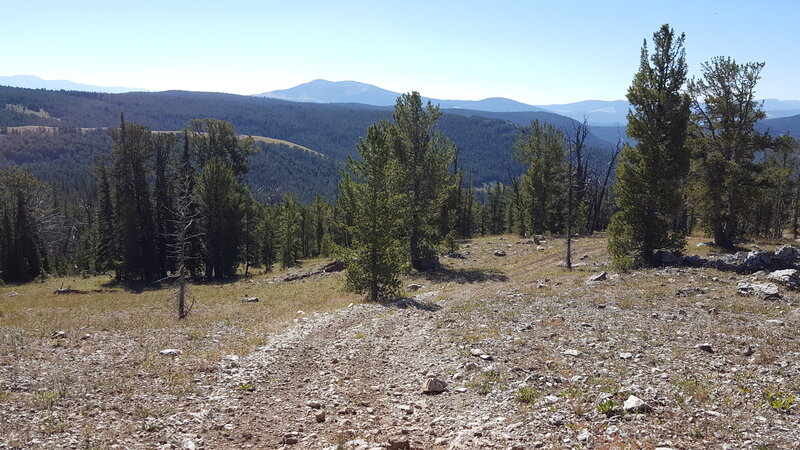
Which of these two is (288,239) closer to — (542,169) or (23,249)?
(23,249)

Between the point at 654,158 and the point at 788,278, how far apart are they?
11798 mm

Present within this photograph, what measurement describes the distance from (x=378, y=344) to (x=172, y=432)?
32.1ft

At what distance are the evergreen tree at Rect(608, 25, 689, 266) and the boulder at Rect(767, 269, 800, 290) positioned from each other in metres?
8.01

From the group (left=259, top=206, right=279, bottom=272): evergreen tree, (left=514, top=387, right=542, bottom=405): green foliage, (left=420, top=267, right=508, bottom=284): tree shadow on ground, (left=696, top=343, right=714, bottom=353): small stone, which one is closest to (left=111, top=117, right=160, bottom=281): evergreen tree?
(left=259, top=206, right=279, bottom=272): evergreen tree

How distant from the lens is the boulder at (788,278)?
24.1m

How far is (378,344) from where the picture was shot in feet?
66.6

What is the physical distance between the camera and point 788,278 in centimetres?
2455

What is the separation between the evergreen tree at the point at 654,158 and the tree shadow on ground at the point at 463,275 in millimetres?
10285

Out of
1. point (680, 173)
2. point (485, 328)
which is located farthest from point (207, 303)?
point (680, 173)

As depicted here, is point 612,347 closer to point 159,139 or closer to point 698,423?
point 698,423

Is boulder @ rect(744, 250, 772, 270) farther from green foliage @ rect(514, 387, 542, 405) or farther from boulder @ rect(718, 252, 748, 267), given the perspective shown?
green foliage @ rect(514, 387, 542, 405)

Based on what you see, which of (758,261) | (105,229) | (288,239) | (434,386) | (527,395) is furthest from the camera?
(288,239)

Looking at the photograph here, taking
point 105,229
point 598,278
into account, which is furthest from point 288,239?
point 598,278

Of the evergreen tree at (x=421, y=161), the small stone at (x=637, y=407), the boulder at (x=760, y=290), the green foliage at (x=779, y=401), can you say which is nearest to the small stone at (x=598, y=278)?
the boulder at (x=760, y=290)
